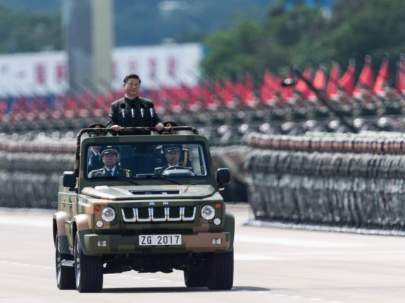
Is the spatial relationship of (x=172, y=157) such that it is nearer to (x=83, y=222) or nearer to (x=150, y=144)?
(x=150, y=144)

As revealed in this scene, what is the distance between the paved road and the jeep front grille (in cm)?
70

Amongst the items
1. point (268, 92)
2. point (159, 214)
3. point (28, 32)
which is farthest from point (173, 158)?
point (28, 32)

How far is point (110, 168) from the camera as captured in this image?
21.2 m

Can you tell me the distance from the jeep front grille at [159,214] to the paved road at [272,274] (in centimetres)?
70

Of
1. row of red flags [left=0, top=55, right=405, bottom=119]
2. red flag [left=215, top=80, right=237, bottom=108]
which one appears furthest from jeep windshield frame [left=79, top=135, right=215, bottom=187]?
red flag [left=215, top=80, right=237, bottom=108]

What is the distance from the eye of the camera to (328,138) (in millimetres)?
35375

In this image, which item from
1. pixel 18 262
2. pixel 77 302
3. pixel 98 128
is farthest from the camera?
pixel 18 262

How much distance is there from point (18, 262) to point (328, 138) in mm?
9033

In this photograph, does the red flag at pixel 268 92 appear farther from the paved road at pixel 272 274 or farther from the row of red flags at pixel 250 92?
the paved road at pixel 272 274

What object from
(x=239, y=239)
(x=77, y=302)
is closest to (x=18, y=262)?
(x=239, y=239)

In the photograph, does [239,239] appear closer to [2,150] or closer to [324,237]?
[324,237]

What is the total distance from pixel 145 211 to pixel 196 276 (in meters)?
1.37

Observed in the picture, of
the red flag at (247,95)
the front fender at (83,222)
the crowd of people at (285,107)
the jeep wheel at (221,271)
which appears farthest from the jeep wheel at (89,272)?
the red flag at (247,95)

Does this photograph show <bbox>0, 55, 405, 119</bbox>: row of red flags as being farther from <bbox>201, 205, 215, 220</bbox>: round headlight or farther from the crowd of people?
<bbox>201, 205, 215, 220</bbox>: round headlight
